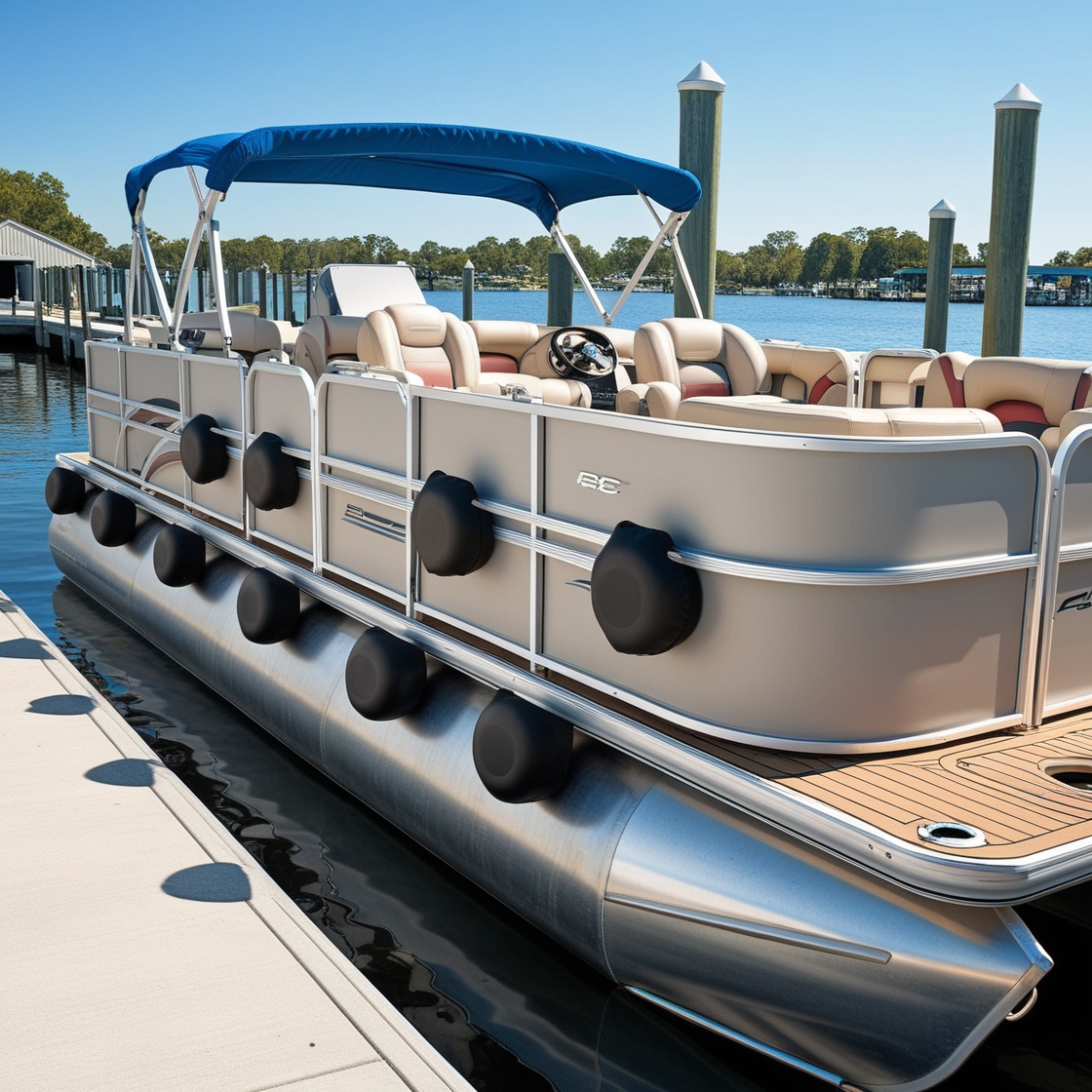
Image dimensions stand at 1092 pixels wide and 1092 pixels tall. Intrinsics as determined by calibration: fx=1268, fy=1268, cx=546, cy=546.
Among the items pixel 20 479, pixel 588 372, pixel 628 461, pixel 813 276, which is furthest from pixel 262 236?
pixel 628 461

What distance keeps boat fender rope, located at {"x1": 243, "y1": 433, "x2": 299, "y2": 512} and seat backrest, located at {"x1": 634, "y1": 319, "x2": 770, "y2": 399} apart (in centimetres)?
209

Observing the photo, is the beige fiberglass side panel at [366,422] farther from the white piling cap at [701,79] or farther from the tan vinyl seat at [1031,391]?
the white piling cap at [701,79]

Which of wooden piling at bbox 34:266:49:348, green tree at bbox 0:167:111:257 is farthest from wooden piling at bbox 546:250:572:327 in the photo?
green tree at bbox 0:167:111:257

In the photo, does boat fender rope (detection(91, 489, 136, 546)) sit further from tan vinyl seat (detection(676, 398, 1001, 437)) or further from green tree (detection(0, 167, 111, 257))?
green tree (detection(0, 167, 111, 257))

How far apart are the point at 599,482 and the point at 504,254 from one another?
106 ft

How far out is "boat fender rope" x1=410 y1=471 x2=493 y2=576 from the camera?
4.03 metres

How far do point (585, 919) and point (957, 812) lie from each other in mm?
1117

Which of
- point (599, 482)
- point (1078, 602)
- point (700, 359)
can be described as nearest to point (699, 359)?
point (700, 359)

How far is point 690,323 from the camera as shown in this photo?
22.4 ft

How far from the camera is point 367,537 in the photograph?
489 cm

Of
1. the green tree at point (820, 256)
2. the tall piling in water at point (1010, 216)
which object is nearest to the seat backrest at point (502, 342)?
the tall piling in water at point (1010, 216)

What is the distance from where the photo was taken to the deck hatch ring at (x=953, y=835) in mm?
2662

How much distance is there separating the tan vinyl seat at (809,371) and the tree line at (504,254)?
2.60 metres

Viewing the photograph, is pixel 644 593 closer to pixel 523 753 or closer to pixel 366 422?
pixel 523 753
